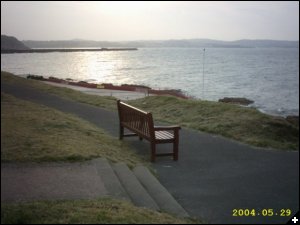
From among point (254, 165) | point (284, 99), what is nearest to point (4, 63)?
point (254, 165)

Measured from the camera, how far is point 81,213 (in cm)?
388

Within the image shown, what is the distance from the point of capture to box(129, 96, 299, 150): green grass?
8.68 meters

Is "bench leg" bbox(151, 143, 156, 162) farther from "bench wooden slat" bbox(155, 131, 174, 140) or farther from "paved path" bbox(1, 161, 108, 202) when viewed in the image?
"paved path" bbox(1, 161, 108, 202)

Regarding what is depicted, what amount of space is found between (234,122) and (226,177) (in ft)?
13.5

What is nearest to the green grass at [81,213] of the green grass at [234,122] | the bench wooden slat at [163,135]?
the bench wooden slat at [163,135]

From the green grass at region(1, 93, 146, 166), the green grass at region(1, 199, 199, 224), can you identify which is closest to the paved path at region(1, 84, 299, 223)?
the green grass at region(1, 93, 146, 166)

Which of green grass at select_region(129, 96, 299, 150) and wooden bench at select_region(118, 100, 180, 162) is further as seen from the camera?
green grass at select_region(129, 96, 299, 150)

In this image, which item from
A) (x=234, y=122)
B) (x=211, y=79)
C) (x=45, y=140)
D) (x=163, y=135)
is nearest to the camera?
(x=45, y=140)

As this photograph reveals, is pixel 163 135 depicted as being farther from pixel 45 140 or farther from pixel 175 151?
pixel 45 140

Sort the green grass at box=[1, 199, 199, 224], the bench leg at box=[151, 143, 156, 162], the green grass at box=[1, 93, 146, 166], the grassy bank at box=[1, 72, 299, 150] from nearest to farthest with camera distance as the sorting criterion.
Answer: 1. the green grass at box=[1, 199, 199, 224]
2. the green grass at box=[1, 93, 146, 166]
3. the bench leg at box=[151, 143, 156, 162]
4. the grassy bank at box=[1, 72, 299, 150]

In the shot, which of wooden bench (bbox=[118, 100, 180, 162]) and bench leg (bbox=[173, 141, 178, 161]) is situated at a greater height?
wooden bench (bbox=[118, 100, 180, 162])

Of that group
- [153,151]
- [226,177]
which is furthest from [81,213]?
[153,151]

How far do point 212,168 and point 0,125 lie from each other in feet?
12.9

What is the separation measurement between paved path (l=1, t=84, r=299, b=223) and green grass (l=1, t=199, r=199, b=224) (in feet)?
2.26
